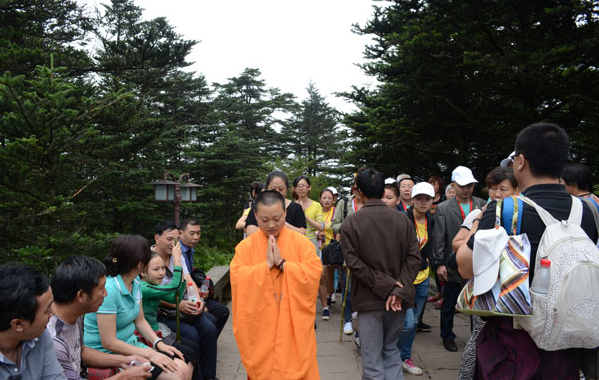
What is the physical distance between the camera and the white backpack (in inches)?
64.6

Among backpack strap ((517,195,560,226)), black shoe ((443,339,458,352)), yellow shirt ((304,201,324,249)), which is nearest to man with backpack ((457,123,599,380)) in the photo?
backpack strap ((517,195,560,226))

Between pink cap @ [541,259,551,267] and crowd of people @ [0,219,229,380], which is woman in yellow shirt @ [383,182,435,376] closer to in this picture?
crowd of people @ [0,219,229,380]

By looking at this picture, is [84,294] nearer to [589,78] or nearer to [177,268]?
[177,268]

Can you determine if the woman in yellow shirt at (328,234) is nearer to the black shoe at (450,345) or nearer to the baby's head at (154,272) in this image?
the black shoe at (450,345)

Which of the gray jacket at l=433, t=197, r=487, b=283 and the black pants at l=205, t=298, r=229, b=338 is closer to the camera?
the black pants at l=205, t=298, r=229, b=338

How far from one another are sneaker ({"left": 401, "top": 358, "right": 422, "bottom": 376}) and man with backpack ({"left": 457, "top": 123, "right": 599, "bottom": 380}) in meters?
2.23

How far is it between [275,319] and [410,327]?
163 centimetres

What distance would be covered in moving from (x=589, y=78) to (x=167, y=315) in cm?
704

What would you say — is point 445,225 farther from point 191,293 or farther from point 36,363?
point 36,363

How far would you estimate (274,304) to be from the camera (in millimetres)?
2861

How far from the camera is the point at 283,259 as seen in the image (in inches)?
115

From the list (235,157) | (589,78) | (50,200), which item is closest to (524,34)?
(589,78)

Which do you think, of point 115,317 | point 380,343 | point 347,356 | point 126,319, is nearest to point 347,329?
point 347,356

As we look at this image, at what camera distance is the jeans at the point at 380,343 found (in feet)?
10.0
